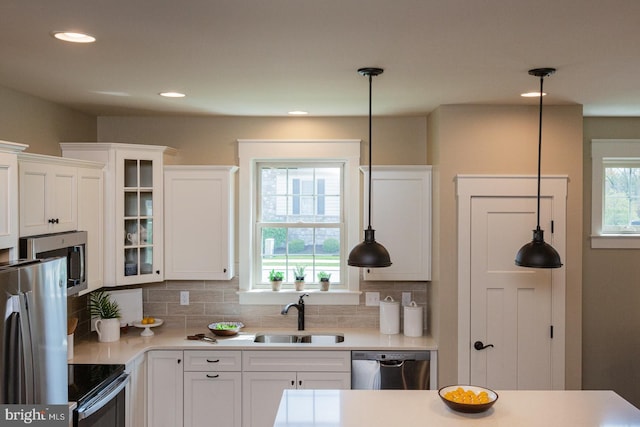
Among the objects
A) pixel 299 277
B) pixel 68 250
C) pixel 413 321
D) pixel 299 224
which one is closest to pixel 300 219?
pixel 299 224

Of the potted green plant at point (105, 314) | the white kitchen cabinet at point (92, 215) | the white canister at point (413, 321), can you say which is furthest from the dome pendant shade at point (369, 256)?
the potted green plant at point (105, 314)

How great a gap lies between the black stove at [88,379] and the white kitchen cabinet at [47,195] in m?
0.86

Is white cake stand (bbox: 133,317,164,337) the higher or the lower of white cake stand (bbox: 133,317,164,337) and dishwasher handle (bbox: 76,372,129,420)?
the higher

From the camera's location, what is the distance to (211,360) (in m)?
4.39

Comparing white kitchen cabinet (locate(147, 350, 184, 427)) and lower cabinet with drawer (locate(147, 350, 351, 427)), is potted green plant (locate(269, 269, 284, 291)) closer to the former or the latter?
lower cabinet with drawer (locate(147, 350, 351, 427))

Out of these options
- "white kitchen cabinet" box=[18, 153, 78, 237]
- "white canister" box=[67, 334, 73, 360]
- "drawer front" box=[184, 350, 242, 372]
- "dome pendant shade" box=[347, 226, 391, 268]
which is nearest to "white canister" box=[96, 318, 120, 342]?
"white canister" box=[67, 334, 73, 360]

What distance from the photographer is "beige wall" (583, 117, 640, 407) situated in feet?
16.3

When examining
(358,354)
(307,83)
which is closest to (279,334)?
A: (358,354)

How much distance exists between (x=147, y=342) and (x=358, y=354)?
5.02ft

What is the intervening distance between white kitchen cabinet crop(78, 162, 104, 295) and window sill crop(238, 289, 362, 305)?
1.17 metres

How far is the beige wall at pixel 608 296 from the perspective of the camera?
4.96m

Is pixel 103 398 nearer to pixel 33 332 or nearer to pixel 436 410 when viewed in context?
pixel 33 332

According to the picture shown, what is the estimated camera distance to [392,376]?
14.3ft

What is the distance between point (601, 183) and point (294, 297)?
2649mm
